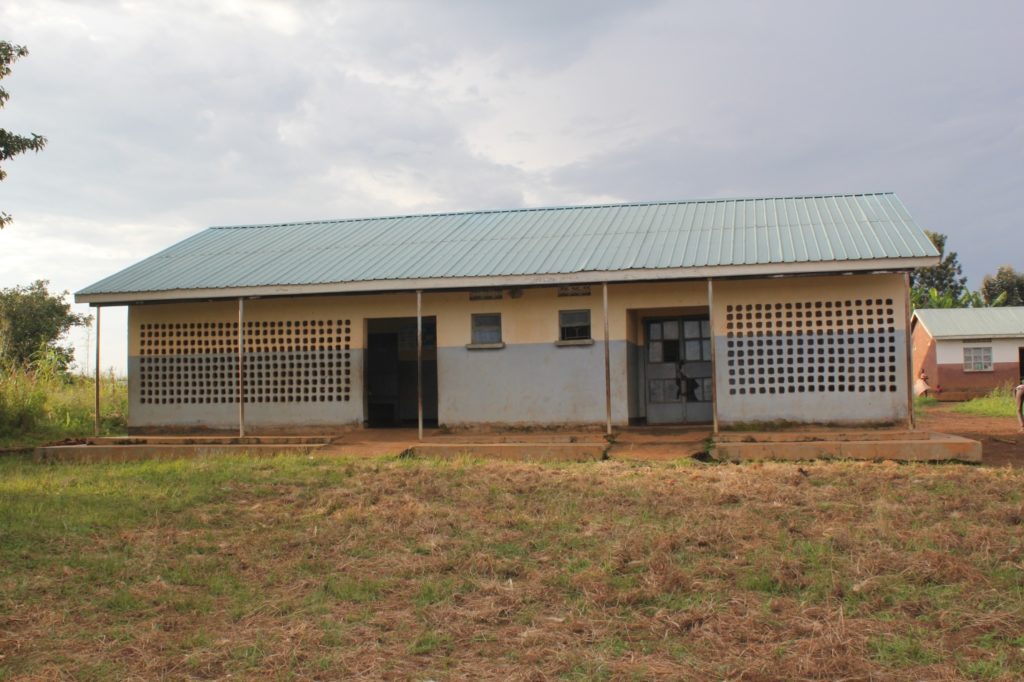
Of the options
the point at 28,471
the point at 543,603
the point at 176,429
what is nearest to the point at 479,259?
the point at 176,429

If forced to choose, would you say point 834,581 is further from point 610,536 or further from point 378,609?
point 378,609

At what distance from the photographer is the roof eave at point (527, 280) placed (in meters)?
12.1

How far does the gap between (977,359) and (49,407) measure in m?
27.3

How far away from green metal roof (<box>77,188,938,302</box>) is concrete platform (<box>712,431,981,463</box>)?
2.25m

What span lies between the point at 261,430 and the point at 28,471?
3773 mm

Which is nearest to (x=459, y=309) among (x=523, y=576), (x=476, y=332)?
(x=476, y=332)

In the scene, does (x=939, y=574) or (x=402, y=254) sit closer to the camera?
(x=939, y=574)

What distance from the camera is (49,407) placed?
17.5m

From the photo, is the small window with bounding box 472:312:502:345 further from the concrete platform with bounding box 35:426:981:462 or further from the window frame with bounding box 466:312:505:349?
the concrete platform with bounding box 35:426:981:462

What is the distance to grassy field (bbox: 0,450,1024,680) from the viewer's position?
5.04 m

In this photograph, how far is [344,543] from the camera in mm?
7637

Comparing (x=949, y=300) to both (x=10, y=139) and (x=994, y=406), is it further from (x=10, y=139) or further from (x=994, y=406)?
(x=10, y=139)

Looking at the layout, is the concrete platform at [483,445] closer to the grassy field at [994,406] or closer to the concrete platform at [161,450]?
the concrete platform at [161,450]

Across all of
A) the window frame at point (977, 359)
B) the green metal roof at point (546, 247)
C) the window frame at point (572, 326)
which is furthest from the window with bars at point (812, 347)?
the window frame at point (977, 359)
